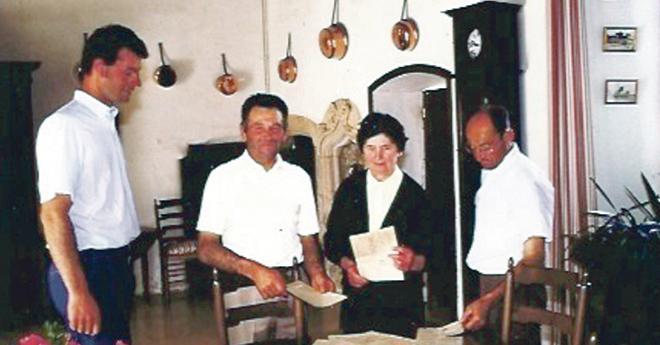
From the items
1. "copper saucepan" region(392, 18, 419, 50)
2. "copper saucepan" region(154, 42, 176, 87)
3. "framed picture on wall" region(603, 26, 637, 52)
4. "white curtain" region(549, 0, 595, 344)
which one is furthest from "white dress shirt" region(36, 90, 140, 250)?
"copper saucepan" region(154, 42, 176, 87)

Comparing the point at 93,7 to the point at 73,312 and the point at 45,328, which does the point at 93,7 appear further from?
the point at 45,328

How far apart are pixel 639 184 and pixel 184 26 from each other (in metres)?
4.53

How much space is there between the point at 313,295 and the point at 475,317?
1.70ft

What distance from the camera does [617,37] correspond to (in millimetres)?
4129

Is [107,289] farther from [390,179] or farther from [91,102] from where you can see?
[390,179]

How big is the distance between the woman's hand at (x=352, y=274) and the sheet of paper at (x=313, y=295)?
0.27m

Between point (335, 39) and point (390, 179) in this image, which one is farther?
point (335, 39)

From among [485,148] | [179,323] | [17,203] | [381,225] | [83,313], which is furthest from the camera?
[179,323]

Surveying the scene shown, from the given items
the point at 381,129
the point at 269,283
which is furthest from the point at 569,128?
the point at 269,283

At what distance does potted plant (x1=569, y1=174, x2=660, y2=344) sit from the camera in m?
3.48

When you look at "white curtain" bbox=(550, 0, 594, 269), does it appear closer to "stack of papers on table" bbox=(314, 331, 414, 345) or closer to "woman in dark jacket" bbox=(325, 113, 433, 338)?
"woman in dark jacket" bbox=(325, 113, 433, 338)

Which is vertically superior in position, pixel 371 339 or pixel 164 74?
pixel 164 74

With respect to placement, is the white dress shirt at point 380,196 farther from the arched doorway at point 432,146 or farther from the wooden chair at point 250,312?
the arched doorway at point 432,146

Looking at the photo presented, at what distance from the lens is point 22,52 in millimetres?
6660
